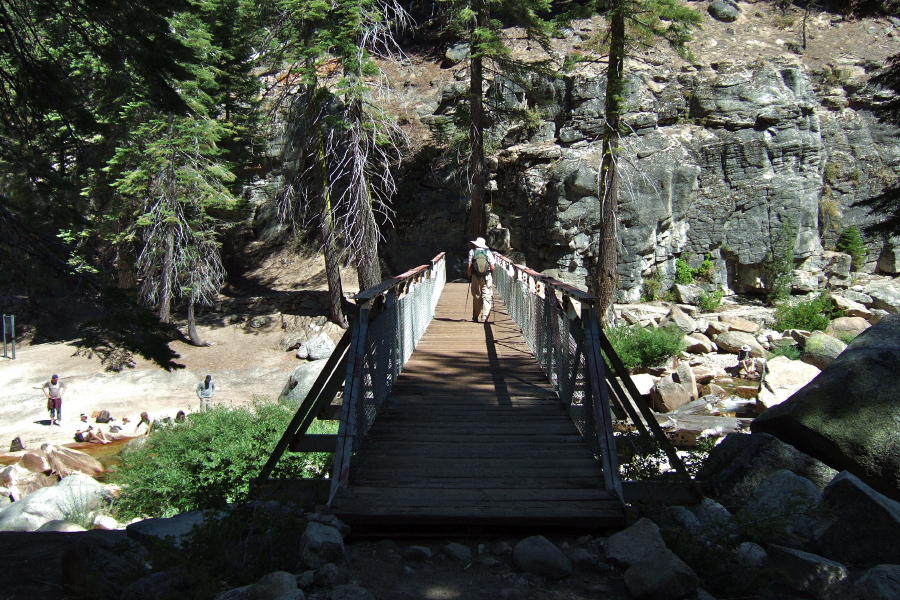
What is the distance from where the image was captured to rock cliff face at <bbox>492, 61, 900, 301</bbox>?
23.9 m

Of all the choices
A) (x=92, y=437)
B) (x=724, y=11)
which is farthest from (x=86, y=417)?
(x=724, y=11)

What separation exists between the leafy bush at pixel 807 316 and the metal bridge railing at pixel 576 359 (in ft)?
47.4

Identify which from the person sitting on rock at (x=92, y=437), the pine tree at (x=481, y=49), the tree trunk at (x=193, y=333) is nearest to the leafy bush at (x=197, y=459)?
the person sitting on rock at (x=92, y=437)

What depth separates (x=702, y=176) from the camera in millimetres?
25172

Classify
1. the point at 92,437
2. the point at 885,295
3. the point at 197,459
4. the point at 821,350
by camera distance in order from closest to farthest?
the point at 197,459 → the point at 821,350 → the point at 92,437 → the point at 885,295

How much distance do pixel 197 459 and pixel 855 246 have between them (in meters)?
25.5

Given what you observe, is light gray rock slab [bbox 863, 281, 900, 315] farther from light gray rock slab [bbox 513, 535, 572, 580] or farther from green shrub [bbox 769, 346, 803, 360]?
light gray rock slab [bbox 513, 535, 572, 580]

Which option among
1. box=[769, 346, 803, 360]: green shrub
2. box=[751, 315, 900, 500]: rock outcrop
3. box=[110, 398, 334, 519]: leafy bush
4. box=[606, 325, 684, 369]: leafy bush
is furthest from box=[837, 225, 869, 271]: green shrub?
box=[110, 398, 334, 519]: leafy bush

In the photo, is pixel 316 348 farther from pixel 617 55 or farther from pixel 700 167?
pixel 700 167

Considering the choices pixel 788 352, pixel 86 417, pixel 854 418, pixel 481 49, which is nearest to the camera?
pixel 854 418

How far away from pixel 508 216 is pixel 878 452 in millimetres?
20193

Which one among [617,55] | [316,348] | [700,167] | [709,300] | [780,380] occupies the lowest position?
[316,348]

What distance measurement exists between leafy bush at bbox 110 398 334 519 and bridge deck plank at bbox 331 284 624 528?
213 centimetres

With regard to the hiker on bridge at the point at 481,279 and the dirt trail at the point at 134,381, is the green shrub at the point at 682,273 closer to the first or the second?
the hiker on bridge at the point at 481,279
